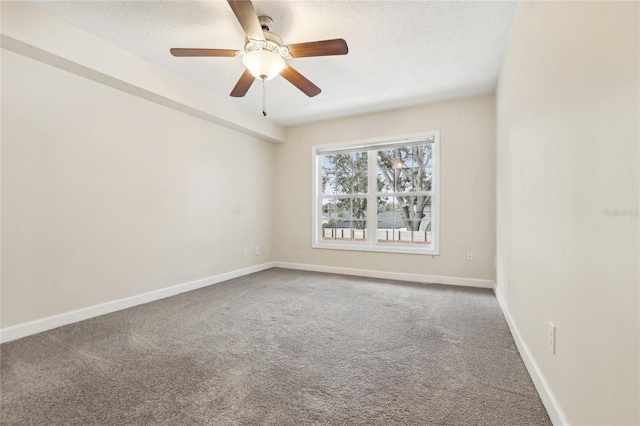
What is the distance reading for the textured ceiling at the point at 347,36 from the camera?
2.12 m

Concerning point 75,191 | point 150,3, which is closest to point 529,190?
point 150,3

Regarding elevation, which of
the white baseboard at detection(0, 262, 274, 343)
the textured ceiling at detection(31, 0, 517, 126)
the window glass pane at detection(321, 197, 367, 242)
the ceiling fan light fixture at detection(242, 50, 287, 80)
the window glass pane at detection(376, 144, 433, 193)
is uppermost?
the textured ceiling at detection(31, 0, 517, 126)

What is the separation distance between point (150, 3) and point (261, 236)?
3.36 meters

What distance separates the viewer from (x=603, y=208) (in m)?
0.90

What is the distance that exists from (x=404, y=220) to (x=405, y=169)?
2.51 feet

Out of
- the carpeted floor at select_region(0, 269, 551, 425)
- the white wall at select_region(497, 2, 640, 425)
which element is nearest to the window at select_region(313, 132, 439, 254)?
the carpeted floor at select_region(0, 269, 551, 425)

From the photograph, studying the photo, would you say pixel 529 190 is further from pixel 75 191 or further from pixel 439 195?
pixel 75 191

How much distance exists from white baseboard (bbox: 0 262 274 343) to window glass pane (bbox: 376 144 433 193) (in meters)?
2.78

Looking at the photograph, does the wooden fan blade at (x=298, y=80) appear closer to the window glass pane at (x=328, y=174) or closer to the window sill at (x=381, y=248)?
the window glass pane at (x=328, y=174)

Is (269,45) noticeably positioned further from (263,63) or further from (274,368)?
(274,368)

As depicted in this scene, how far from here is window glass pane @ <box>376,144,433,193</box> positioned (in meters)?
4.09

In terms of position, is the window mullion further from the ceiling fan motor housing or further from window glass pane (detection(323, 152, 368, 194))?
the ceiling fan motor housing

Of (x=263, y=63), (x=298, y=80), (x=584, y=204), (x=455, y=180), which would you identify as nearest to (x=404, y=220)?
(x=455, y=180)

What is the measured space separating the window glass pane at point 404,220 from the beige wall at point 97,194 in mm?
2366
